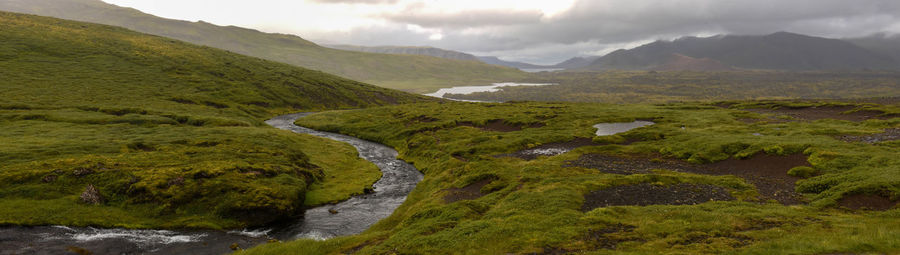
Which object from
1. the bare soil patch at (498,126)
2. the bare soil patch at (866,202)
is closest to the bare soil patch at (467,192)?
the bare soil patch at (866,202)

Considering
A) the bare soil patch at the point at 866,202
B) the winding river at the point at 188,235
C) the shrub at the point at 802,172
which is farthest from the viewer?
the shrub at the point at 802,172

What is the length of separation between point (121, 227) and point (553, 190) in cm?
3966

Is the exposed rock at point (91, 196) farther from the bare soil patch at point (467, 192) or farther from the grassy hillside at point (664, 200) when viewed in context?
the bare soil patch at point (467, 192)

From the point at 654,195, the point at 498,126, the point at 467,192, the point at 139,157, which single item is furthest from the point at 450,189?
the point at 498,126

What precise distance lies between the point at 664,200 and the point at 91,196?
177ft

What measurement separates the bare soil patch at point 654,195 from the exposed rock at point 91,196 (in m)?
46.3

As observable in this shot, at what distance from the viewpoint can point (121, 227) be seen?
34688 mm

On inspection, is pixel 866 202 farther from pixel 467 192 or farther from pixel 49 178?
pixel 49 178

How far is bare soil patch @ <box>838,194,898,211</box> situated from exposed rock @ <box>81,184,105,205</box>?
63547mm

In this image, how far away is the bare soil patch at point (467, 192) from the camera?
3978cm

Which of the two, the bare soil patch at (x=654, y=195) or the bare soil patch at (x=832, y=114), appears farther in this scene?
the bare soil patch at (x=832, y=114)

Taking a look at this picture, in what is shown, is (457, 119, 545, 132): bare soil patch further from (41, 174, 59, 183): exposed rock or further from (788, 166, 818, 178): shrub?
(41, 174, 59, 183): exposed rock

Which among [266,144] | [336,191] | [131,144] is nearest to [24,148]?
[131,144]

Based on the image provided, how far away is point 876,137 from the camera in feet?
166
